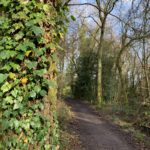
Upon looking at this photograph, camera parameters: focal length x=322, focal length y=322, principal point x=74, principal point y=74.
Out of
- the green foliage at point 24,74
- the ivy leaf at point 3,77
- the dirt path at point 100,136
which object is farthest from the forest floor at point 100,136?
the ivy leaf at point 3,77

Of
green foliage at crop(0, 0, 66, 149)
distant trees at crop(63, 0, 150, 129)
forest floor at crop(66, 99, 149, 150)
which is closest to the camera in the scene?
green foliage at crop(0, 0, 66, 149)

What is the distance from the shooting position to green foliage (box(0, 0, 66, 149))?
4.09 metres

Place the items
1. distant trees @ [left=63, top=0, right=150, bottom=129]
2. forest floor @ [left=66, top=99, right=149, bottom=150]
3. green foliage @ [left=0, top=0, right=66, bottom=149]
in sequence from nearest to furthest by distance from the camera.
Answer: green foliage @ [left=0, top=0, right=66, bottom=149] → forest floor @ [left=66, top=99, right=149, bottom=150] → distant trees @ [left=63, top=0, right=150, bottom=129]

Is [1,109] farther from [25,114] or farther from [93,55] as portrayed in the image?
[93,55]

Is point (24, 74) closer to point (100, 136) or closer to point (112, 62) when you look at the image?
point (100, 136)

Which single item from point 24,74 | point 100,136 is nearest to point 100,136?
point 100,136

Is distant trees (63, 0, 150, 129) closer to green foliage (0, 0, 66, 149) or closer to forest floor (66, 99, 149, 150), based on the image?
forest floor (66, 99, 149, 150)

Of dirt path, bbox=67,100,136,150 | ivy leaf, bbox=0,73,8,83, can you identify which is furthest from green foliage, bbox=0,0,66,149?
dirt path, bbox=67,100,136,150

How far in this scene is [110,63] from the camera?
31.5m

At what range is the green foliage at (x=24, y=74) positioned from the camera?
13.4 ft

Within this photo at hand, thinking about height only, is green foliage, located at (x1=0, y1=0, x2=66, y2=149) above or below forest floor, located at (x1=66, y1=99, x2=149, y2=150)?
→ above

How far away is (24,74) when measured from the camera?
4.18 meters

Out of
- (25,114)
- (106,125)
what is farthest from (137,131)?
(25,114)

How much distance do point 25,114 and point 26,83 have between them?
1.31 ft
